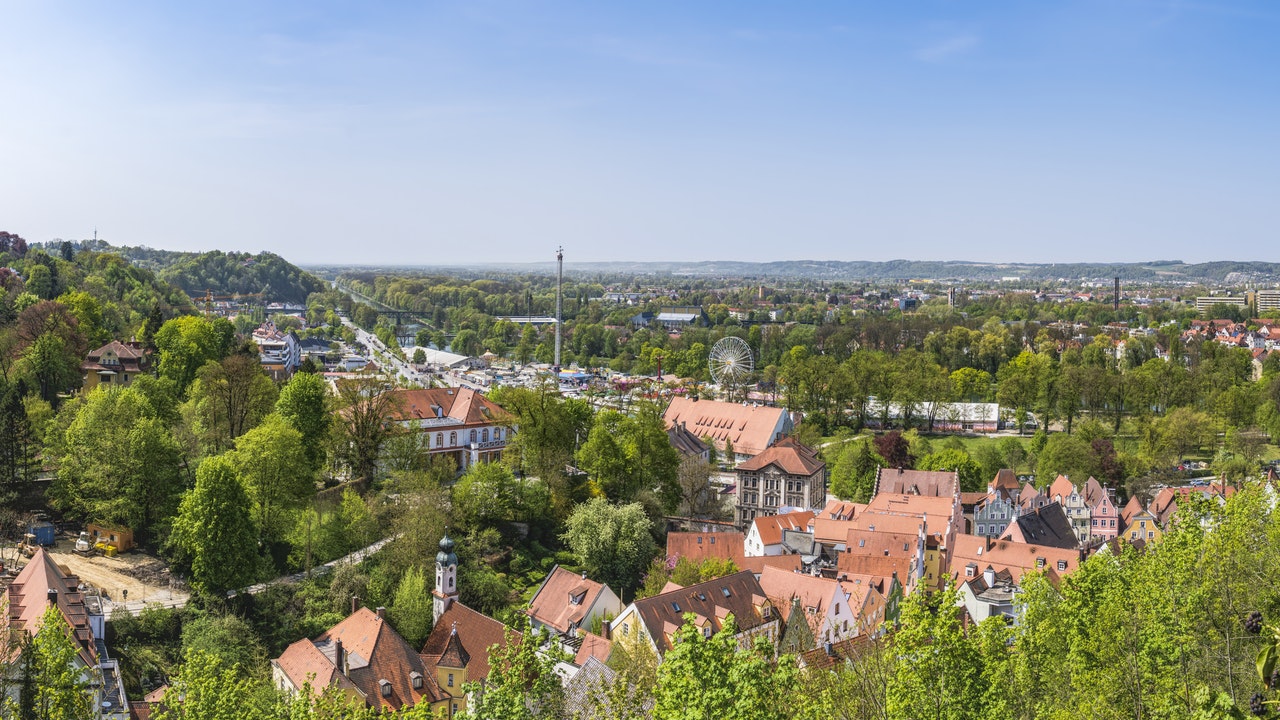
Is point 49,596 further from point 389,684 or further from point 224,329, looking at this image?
point 224,329

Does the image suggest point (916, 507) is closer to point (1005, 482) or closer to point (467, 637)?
point (1005, 482)

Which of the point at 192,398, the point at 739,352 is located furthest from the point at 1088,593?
the point at 739,352

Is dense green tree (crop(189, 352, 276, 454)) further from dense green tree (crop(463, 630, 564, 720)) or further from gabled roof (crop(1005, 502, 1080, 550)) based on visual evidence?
gabled roof (crop(1005, 502, 1080, 550))

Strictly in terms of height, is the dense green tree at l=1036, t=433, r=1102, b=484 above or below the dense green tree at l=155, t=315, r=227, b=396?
below

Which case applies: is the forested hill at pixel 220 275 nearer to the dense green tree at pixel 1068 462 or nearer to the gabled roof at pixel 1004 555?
the dense green tree at pixel 1068 462

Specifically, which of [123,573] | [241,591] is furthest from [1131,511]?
[123,573]

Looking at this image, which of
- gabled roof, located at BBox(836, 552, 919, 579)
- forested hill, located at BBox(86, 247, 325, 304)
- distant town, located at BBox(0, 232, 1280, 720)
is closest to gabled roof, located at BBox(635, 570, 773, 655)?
distant town, located at BBox(0, 232, 1280, 720)
